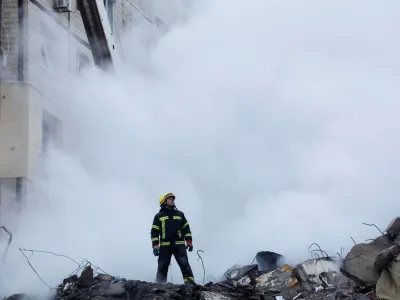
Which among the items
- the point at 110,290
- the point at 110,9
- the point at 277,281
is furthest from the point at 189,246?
the point at 110,9

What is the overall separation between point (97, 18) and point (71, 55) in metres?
1.91

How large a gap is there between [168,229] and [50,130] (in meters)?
6.28

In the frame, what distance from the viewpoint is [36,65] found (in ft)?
59.5

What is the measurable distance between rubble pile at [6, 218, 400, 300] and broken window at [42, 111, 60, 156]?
6273 mm

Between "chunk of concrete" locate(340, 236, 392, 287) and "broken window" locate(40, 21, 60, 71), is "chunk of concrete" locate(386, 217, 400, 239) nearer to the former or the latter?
"chunk of concrete" locate(340, 236, 392, 287)

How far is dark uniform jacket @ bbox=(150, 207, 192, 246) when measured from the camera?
13094 millimetres

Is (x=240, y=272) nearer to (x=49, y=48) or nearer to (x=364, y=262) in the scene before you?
(x=364, y=262)

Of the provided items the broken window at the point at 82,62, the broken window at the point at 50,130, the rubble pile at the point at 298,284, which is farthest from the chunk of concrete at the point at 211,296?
the broken window at the point at 82,62

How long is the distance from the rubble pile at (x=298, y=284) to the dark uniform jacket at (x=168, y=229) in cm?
87

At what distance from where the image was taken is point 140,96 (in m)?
18.7

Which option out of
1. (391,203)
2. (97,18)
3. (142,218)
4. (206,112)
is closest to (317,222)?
(391,203)

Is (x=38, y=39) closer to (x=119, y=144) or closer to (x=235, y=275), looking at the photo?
(x=119, y=144)

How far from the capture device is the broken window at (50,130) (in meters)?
18.4

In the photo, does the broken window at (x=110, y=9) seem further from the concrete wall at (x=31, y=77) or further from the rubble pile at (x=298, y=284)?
the rubble pile at (x=298, y=284)
